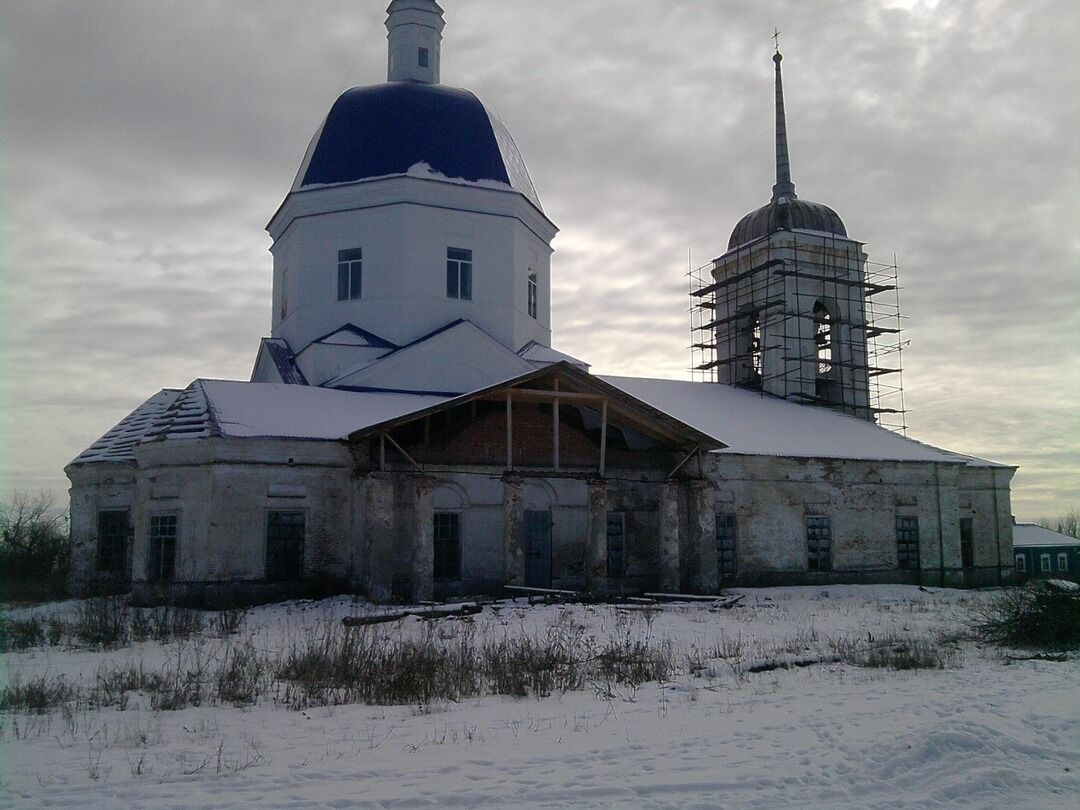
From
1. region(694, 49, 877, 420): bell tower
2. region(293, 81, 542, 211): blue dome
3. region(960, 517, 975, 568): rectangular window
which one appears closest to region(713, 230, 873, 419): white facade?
region(694, 49, 877, 420): bell tower

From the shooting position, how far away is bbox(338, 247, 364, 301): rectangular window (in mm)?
24828

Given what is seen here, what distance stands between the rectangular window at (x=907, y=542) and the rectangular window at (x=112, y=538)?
61.0 ft

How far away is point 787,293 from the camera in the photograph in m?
30.1

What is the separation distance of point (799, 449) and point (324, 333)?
12224 mm

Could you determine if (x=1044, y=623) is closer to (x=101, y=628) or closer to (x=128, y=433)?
(x=101, y=628)

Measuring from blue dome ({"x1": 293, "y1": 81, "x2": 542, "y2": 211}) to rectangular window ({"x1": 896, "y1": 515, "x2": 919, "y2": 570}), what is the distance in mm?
13051

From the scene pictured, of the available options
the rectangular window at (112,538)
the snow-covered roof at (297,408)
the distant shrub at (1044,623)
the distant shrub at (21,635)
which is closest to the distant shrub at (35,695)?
the distant shrub at (21,635)

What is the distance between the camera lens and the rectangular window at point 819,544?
24.0 metres

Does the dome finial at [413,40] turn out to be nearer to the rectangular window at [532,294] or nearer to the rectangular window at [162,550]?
the rectangular window at [532,294]

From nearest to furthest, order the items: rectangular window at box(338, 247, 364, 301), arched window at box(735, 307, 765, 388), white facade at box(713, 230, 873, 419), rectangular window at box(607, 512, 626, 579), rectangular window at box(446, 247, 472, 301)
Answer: rectangular window at box(607, 512, 626, 579)
rectangular window at box(338, 247, 364, 301)
rectangular window at box(446, 247, 472, 301)
white facade at box(713, 230, 873, 419)
arched window at box(735, 307, 765, 388)

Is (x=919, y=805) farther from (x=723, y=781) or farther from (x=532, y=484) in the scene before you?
(x=532, y=484)

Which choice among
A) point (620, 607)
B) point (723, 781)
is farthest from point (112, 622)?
point (723, 781)

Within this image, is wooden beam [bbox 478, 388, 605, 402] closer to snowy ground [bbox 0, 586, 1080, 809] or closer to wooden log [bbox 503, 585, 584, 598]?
wooden log [bbox 503, 585, 584, 598]

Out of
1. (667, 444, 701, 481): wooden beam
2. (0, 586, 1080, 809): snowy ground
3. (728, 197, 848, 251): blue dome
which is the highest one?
(728, 197, 848, 251): blue dome
